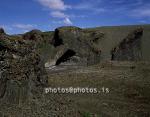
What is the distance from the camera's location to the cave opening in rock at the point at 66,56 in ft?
94.5

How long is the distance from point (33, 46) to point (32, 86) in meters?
1.55

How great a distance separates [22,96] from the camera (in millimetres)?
13023

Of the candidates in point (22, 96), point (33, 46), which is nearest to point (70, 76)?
point (33, 46)

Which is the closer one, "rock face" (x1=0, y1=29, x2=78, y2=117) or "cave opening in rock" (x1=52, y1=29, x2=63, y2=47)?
"rock face" (x1=0, y1=29, x2=78, y2=117)

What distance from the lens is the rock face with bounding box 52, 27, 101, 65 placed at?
2909 cm

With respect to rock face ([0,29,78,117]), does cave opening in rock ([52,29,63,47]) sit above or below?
above

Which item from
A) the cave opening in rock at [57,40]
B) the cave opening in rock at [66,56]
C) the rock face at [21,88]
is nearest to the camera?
the rock face at [21,88]

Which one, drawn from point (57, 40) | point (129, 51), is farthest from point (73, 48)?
point (129, 51)

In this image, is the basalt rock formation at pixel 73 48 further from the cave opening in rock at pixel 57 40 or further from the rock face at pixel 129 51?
the rock face at pixel 129 51

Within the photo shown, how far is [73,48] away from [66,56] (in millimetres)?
963

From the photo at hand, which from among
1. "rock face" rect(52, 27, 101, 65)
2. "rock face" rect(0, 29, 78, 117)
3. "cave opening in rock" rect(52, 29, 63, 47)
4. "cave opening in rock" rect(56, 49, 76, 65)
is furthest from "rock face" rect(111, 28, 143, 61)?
"rock face" rect(0, 29, 78, 117)

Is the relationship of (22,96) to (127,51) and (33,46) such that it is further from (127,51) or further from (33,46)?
(127,51)

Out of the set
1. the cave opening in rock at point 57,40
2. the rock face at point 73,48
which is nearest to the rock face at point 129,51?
the rock face at point 73,48

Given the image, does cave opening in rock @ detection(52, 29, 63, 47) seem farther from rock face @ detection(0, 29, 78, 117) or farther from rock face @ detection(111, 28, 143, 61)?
rock face @ detection(0, 29, 78, 117)
